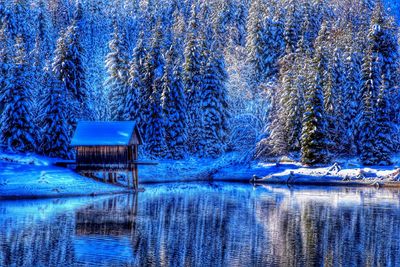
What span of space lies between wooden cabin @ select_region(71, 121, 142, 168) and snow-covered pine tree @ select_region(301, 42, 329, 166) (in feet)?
76.5

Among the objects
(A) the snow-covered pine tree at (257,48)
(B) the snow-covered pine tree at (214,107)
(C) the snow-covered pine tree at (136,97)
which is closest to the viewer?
(C) the snow-covered pine tree at (136,97)

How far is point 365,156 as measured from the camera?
71688 mm

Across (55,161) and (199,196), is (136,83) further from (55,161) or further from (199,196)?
(199,196)

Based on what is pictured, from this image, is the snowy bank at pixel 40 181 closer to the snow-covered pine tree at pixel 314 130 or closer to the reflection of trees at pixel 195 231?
→ the reflection of trees at pixel 195 231

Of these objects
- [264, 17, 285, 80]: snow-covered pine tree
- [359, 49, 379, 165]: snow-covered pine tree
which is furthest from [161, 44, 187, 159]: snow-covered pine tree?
[264, 17, 285, 80]: snow-covered pine tree

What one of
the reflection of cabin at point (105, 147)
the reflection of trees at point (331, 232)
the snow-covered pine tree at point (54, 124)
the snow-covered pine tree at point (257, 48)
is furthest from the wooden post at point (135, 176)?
the snow-covered pine tree at point (257, 48)

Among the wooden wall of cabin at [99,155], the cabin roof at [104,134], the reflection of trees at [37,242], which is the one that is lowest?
the reflection of trees at [37,242]

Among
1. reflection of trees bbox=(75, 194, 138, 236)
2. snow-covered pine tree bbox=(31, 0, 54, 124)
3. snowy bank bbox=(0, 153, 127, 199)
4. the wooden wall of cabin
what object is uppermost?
snow-covered pine tree bbox=(31, 0, 54, 124)

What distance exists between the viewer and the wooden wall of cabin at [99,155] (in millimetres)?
54844

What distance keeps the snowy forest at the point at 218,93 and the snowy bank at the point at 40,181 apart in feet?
24.1

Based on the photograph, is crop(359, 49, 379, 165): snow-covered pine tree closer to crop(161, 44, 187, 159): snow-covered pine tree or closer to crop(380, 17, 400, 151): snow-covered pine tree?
crop(380, 17, 400, 151): snow-covered pine tree

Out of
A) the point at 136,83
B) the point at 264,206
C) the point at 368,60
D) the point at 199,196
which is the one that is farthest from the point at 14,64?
the point at 368,60

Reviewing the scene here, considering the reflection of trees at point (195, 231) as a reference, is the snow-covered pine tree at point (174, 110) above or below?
above

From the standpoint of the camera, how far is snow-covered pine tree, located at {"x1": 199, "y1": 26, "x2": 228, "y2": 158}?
77812mm
